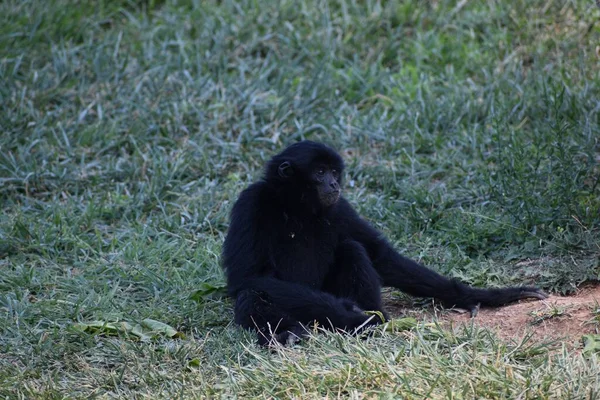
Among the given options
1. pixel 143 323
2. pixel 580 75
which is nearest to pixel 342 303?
pixel 143 323

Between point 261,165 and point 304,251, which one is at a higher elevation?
point 304,251

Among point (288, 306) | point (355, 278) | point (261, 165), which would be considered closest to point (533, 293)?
point (355, 278)

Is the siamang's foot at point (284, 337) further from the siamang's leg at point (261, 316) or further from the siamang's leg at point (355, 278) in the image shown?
the siamang's leg at point (355, 278)

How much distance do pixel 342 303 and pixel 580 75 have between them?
5.15m

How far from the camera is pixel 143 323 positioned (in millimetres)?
6281

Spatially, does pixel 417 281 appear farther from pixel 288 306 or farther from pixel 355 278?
pixel 288 306

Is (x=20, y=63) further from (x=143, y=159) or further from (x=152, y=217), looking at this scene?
(x=152, y=217)

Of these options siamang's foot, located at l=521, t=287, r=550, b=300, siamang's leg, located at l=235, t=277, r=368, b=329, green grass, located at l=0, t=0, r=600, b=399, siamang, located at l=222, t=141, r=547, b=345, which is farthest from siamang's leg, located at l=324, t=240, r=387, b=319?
siamang's foot, located at l=521, t=287, r=550, b=300

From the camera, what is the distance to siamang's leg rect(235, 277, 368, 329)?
588 centimetres

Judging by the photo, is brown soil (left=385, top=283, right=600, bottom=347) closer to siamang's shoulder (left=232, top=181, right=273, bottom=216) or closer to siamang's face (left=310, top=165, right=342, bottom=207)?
siamang's face (left=310, top=165, right=342, bottom=207)

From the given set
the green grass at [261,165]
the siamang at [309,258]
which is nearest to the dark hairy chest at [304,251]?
the siamang at [309,258]

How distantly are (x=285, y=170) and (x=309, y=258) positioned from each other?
692 millimetres

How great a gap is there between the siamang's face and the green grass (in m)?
1.16

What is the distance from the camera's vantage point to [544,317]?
5.85 meters
